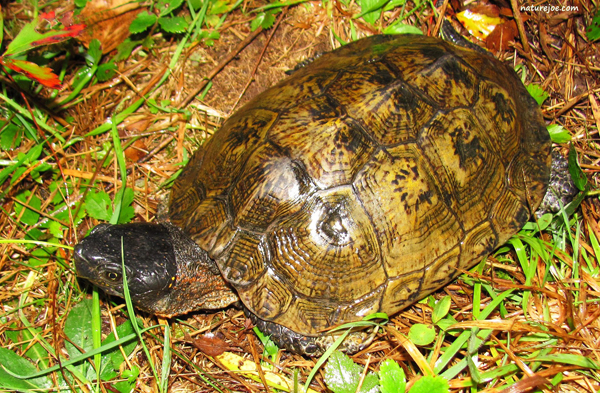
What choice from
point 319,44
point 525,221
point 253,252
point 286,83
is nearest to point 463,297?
point 525,221

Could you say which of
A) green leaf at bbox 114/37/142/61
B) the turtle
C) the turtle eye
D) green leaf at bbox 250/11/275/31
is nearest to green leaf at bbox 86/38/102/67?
green leaf at bbox 114/37/142/61

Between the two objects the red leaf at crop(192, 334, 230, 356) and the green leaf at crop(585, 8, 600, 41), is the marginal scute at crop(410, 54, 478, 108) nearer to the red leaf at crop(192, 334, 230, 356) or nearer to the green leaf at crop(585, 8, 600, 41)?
the green leaf at crop(585, 8, 600, 41)

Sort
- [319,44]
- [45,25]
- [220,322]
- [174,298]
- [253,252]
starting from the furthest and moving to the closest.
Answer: [319,44] < [45,25] < [220,322] < [174,298] < [253,252]

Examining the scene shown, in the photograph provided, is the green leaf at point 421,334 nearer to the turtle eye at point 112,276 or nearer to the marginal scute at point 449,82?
the marginal scute at point 449,82

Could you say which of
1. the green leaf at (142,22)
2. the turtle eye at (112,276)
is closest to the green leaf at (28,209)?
→ the turtle eye at (112,276)

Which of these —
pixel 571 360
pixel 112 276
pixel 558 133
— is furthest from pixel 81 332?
pixel 558 133

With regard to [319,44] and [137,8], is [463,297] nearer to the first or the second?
[319,44]
